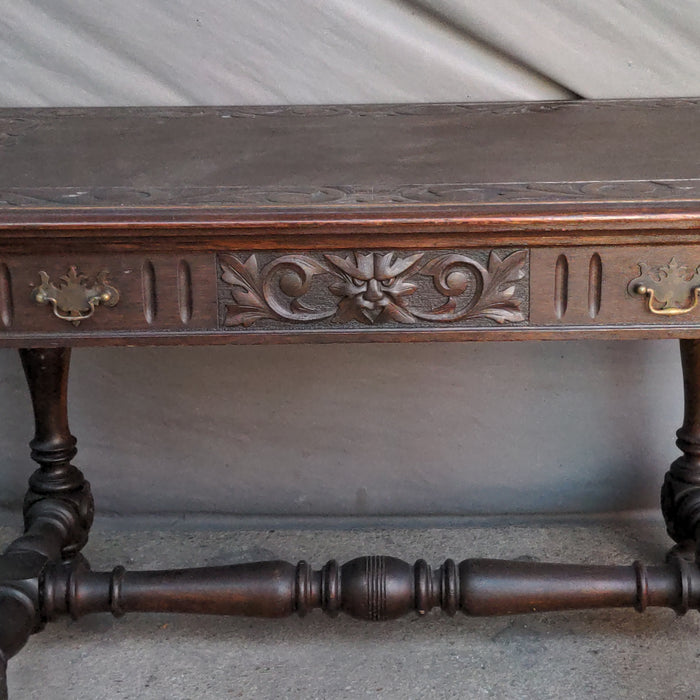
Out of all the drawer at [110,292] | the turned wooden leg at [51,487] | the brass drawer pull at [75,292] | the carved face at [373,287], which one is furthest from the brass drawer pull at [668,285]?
the turned wooden leg at [51,487]

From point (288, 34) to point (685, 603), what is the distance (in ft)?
3.50

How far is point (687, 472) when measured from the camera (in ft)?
5.25

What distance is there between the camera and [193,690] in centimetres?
141

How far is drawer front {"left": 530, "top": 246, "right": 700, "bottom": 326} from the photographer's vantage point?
1.02 meters

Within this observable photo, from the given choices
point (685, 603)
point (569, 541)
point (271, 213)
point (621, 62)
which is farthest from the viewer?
point (569, 541)

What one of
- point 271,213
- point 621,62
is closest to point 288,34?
point 621,62

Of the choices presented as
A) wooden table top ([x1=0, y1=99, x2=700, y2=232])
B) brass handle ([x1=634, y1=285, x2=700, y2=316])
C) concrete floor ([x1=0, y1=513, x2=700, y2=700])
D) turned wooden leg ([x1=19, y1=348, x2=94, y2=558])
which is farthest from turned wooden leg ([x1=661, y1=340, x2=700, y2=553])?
turned wooden leg ([x1=19, y1=348, x2=94, y2=558])

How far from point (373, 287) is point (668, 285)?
1.01ft

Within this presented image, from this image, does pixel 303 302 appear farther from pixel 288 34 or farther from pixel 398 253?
pixel 288 34

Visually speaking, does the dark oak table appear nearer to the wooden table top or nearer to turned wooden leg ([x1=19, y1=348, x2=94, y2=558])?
the wooden table top

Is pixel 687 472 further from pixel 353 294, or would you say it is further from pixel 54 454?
pixel 54 454

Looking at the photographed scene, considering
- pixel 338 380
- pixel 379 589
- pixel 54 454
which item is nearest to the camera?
pixel 379 589

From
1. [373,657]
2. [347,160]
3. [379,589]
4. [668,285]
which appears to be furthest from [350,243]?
[373,657]

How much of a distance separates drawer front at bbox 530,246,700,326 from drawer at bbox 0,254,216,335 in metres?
0.36
